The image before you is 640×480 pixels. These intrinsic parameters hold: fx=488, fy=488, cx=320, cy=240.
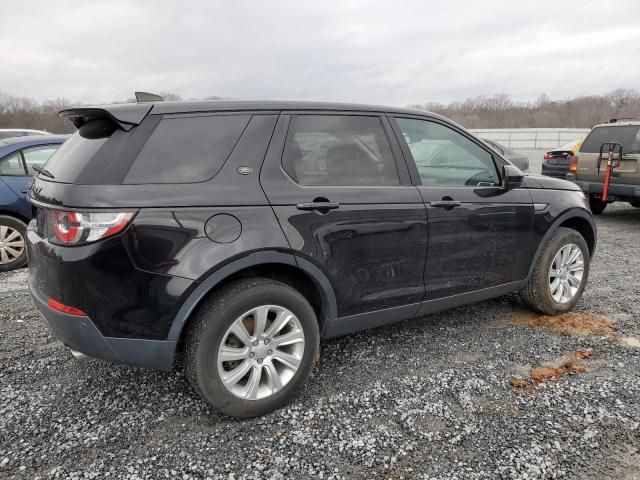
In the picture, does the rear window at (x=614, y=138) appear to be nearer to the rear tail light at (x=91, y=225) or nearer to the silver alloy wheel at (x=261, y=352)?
the silver alloy wheel at (x=261, y=352)

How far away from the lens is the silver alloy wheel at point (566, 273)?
13.4 feet

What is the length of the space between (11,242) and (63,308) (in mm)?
3873

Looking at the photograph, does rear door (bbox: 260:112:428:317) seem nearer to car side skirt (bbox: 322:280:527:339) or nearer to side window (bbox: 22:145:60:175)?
car side skirt (bbox: 322:280:527:339)

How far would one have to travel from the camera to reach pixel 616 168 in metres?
8.10

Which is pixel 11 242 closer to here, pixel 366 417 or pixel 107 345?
pixel 107 345

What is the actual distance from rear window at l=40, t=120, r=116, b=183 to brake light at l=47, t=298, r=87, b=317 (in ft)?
2.02

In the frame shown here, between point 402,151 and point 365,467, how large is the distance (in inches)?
75.6

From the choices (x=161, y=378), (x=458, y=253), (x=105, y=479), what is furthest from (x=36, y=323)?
(x=458, y=253)

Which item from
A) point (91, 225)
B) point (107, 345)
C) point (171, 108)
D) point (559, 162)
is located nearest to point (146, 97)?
point (171, 108)

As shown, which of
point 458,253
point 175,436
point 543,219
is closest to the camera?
point 175,436

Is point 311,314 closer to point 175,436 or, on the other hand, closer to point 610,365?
point 175,436

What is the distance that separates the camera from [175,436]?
8.39ft

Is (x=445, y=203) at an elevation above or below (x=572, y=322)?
above

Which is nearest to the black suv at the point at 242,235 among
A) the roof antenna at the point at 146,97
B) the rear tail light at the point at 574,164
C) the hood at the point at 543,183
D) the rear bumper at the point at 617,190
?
the roof antenna at the point at 146,97
